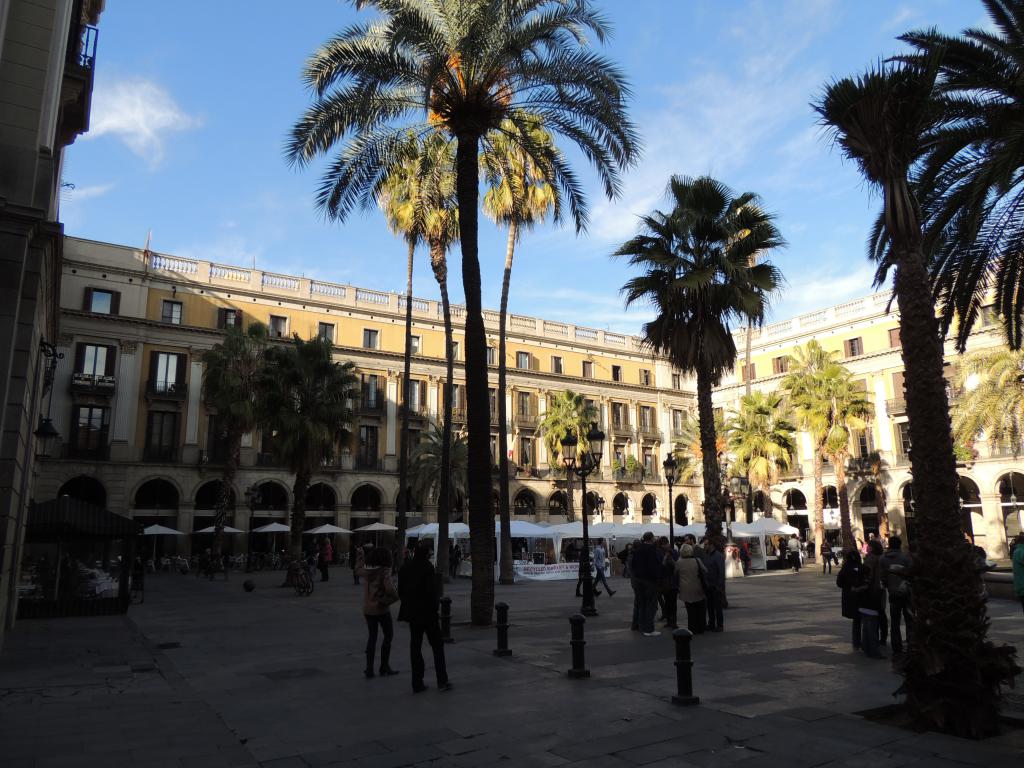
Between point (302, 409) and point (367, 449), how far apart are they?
18.5m

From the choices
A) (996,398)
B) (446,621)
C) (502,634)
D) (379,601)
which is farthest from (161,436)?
(996,398)

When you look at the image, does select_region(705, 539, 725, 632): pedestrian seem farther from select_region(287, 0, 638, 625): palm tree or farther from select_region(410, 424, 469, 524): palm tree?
select_region(410, 424, 469, 524): palm tree

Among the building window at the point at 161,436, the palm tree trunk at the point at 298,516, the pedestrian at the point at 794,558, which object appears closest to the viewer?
the palm tree trunk at the point at 298,516

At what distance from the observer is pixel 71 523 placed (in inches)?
642

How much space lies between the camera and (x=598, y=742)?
6062mm

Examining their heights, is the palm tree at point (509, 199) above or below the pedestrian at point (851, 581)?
above

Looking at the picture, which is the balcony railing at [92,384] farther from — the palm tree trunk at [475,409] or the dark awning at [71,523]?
the palm tree trunk at [475,409]

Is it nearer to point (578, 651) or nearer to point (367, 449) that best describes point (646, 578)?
point (578, 651)

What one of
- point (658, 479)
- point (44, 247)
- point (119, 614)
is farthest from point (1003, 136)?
point (658, 479)

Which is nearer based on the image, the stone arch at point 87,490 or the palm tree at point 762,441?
the stone arch at point 87,490

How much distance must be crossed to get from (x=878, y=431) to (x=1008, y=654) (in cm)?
4597

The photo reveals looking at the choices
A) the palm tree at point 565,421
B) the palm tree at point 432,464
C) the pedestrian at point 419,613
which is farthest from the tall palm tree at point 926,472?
the palm tree at point 565,421

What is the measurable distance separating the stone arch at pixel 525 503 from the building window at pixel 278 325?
19.6 m

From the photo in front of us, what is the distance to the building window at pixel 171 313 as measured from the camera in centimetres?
3972
